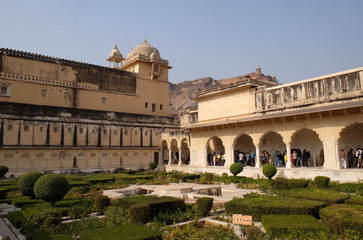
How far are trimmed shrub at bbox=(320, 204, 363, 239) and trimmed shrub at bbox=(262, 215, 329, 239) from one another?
0.31m

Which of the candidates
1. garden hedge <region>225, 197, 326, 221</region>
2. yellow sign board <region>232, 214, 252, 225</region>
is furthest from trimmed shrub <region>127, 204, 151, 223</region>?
yellow sign board <region>232, 214, 252, 225</region>

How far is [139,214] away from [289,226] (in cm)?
420

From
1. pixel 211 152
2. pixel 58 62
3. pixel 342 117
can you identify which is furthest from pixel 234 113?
pixel 58 62

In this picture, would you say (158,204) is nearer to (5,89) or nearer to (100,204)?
(100,204)

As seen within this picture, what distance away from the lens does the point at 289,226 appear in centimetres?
690

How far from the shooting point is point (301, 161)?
21.2m

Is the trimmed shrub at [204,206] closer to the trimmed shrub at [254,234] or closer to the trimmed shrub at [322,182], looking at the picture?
the trimmed shrub at [254,234]

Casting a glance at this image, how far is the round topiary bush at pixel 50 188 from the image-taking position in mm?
10453

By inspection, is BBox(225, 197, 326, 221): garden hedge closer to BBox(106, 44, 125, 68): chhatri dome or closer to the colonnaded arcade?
the colonnaded arcade

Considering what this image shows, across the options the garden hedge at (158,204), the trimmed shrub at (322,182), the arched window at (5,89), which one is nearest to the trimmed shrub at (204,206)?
the garden hedge at (158,204)

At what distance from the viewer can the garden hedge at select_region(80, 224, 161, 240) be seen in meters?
6.60

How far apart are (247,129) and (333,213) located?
15.2 m

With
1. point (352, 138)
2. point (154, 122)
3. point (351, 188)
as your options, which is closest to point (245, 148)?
point (352, 138)

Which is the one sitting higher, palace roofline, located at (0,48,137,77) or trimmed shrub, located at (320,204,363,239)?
palace roofline, located at (0,48,137,77)
